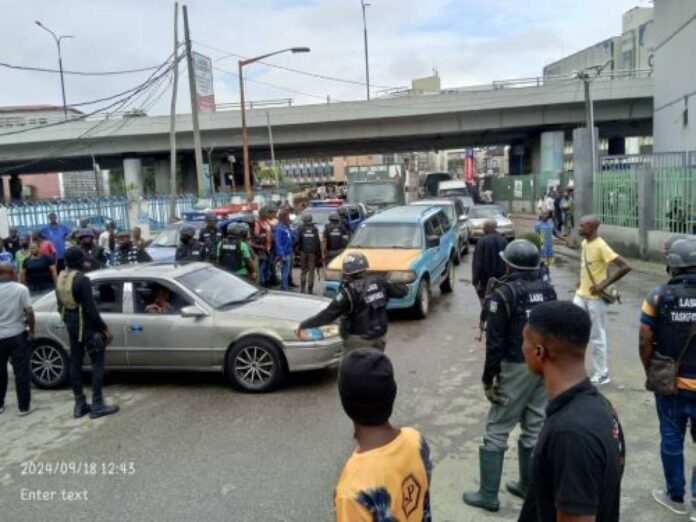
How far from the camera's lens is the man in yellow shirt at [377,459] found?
6.42 ft

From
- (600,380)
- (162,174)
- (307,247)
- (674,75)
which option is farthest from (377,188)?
(162,174)

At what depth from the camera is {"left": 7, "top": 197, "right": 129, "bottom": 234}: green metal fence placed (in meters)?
16.6

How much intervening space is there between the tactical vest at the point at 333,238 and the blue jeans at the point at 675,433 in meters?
11.2

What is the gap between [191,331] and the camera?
23.6 feet

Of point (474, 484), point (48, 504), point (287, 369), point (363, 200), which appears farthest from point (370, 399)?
A: point (363, 200)

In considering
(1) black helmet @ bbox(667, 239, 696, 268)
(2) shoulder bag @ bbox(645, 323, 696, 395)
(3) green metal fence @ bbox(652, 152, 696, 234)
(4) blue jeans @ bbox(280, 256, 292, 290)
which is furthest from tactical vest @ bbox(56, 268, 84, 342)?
(3) green metal fence @ bbox(652, 152, 696, 234)

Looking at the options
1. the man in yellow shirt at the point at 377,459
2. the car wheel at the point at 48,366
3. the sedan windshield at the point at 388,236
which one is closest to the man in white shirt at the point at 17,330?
the car wheel at the point at 48,366

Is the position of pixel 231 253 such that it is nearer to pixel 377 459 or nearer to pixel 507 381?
pixel 507 381

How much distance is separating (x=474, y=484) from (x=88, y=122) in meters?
42.8

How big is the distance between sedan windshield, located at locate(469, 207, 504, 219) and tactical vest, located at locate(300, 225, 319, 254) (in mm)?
11230

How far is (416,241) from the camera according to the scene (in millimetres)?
11422

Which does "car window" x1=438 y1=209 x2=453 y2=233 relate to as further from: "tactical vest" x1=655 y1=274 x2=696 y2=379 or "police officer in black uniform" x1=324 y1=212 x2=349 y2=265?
"tactical vest" x1=655 y1=274 x2=696 y2=379

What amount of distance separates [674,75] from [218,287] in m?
27.7

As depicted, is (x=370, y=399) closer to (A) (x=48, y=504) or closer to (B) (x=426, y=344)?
(A) (x=48, y=504)
